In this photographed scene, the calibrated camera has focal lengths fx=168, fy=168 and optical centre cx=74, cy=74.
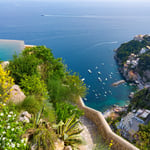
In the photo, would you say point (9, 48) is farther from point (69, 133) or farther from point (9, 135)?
point (9, 135)

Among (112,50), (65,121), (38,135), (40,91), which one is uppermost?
(112,50)

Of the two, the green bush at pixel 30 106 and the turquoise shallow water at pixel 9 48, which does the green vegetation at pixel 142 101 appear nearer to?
the turquoise shallow water at pixel 9 48

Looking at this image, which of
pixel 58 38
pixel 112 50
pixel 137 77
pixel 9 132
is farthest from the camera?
pixel 58 38

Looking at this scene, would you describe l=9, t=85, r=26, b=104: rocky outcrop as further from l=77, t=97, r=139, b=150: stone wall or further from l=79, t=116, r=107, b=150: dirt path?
l=77, t=97, r=139, b=150: stone wall

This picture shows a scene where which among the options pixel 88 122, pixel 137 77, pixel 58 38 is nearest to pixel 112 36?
pixel 58 38

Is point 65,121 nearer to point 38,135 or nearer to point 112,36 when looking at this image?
point 38,135

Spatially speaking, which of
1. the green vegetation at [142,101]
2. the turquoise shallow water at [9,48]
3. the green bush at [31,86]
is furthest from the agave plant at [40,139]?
the green vegetation at [142,101]

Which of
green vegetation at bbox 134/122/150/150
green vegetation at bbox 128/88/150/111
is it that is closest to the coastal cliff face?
green vegetation at bbox 128/88/150/111
